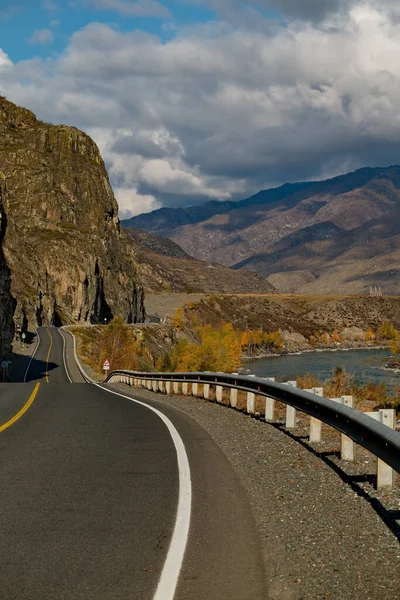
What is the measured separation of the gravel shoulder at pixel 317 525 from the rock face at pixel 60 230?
93792 millimetres

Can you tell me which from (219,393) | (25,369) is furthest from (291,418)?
(25,369)

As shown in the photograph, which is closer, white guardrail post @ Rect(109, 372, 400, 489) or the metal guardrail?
the metal guardrail

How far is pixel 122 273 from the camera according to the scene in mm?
145375

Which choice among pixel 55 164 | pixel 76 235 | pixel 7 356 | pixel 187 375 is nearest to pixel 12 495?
pixel 187 375

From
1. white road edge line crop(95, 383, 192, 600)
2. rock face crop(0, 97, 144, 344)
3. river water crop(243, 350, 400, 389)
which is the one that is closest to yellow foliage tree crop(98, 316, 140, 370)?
rock face crop(0, 97, 144, 344)

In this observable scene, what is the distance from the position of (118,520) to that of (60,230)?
133 metres

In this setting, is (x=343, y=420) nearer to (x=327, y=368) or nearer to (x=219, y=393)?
(x=219, y=393)

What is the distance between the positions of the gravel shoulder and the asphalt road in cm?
20

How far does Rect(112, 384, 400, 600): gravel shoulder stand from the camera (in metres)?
4.30

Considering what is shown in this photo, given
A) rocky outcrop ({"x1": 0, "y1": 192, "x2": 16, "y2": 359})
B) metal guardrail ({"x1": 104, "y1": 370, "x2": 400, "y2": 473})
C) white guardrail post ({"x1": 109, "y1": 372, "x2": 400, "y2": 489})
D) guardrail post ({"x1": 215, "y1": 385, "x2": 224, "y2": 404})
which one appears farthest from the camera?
rocky outcrop ({"x1": 0, "y1": 192, "x2": 16, "y2": 359})

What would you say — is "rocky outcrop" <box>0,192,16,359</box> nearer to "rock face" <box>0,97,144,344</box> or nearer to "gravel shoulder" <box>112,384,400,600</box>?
"rock face" <box>0,97,144,344</box>

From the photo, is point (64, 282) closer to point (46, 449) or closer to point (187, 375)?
point (187, 375)

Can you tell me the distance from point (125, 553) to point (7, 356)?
225 ft

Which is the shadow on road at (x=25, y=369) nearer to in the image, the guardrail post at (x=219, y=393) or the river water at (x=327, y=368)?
the river water at (x=327, y=368)
